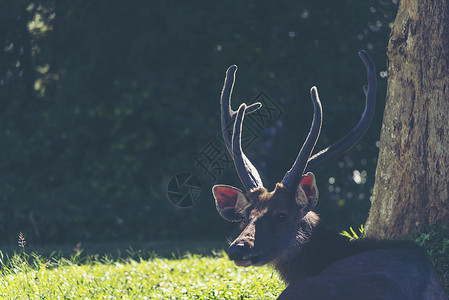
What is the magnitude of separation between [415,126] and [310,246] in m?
1.49

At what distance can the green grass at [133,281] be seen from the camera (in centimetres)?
605

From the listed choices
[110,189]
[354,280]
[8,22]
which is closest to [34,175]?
[110,189]

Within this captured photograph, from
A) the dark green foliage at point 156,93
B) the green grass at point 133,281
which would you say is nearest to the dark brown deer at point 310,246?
the green grass at point 133,281

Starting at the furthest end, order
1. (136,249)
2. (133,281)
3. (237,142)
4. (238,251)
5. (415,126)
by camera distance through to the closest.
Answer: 1. (136,249)
2. (133,281)
3. (415,126)
4. (237,142)
5. (238,251)

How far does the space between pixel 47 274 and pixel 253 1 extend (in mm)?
5674

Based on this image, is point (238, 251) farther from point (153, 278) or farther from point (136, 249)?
point (136, 249)

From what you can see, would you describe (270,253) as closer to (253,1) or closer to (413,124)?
(413,124)

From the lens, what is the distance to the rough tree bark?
5.60 meters

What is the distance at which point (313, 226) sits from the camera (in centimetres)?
523

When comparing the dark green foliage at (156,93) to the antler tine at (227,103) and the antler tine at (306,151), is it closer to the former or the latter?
the antler tine at (227,103)

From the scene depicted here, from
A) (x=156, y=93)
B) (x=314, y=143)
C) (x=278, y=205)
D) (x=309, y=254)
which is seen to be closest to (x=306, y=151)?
(x=314, y=143)

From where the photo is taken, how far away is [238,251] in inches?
184

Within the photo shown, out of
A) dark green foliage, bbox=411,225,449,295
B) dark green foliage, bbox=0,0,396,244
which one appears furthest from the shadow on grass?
dark green foliage, bbox=411,225,449,295

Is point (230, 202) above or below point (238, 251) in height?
above
